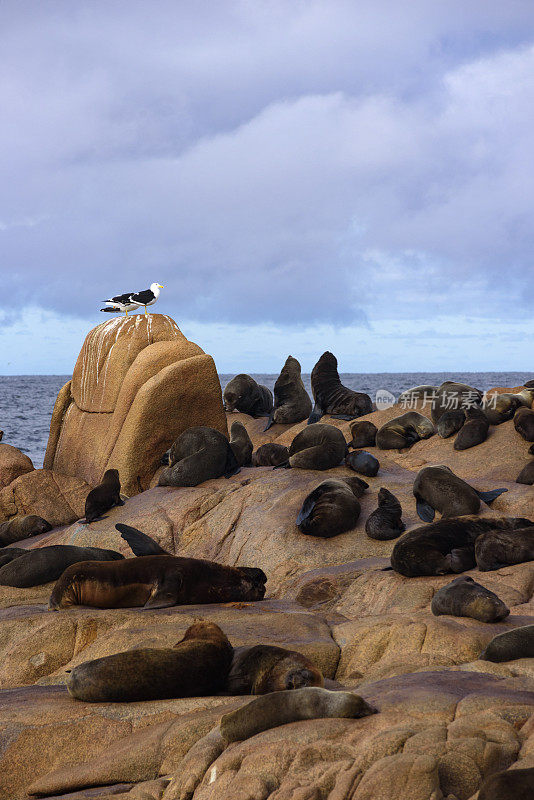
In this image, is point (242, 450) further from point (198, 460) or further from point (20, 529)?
point (20, 529)

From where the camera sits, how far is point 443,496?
8789 millimetres

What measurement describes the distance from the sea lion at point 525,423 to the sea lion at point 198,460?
4749 mm

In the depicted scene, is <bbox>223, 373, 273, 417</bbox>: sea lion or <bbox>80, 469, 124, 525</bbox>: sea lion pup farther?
<bbox>223, 373, 273, 417</bbox>: sea lion

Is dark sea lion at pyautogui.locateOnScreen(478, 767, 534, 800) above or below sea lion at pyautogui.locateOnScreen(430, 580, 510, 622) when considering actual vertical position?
above

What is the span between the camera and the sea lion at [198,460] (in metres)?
11.7

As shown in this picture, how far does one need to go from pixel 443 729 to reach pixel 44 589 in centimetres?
597

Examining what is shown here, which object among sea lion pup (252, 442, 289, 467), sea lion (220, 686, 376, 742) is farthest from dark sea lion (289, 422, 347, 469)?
sea lion (220, 686, 376, 742)

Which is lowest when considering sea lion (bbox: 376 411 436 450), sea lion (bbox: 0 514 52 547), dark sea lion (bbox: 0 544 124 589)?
sea lion (bbox: 0 514 52 547)

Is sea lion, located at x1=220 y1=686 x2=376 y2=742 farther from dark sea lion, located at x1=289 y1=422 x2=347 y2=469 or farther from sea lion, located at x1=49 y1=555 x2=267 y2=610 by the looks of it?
dark sea lion, located at x1=289 y1=422 x2=347 y2=469

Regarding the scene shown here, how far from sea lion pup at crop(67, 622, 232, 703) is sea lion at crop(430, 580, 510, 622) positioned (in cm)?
219

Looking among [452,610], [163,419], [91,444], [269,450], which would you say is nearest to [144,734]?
[452,610]

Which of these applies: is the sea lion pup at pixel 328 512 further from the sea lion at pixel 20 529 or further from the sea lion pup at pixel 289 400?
the sea lion pup at pixel 289 400

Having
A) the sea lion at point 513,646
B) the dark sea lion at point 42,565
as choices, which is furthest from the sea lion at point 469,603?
the dark sea lion at point 42,565

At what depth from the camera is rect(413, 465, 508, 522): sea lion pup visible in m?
8.70
